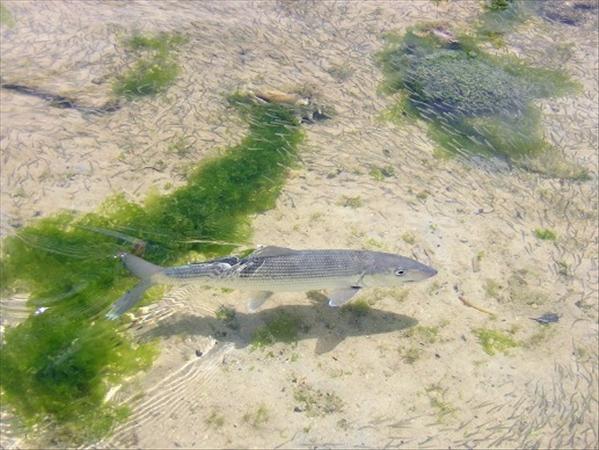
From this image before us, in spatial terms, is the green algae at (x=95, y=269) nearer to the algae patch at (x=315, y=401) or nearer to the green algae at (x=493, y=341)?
the algae patch at (x=315, y=401)

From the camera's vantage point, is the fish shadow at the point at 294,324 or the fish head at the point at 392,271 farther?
the fish shadow at the point at 294,324

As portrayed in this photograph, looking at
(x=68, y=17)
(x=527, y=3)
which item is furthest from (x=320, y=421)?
(x=527, y=3)

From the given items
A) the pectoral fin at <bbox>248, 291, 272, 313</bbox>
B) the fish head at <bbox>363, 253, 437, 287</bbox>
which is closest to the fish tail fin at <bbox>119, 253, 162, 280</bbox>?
the pectoral fin at <bbox>248, 291, 272, 313</bbox>

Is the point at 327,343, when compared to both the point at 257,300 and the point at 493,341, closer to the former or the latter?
the point at 257,300

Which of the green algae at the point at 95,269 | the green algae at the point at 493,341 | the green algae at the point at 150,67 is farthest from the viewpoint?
the green algae at the point at 150,67

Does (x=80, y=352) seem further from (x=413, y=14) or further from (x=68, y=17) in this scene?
(x=413, y=14)

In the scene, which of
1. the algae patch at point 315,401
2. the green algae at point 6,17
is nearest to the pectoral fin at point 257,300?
the algae patch at point 315,401

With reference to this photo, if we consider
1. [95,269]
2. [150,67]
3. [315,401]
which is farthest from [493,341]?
[150,67]

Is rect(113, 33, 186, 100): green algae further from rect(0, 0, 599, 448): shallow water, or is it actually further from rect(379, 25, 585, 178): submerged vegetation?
rect(379, 25, 585, 178): submerged vegetation
